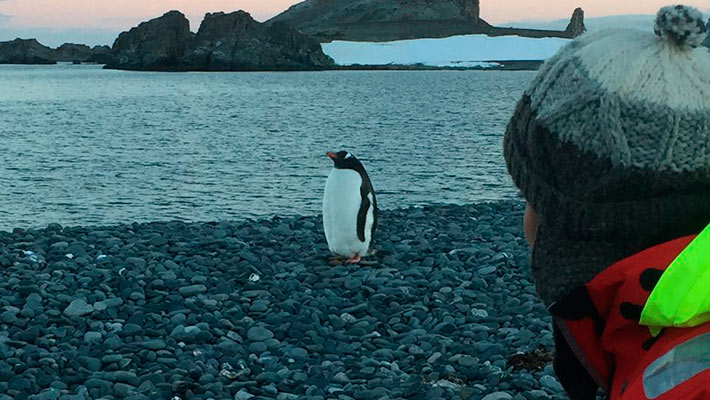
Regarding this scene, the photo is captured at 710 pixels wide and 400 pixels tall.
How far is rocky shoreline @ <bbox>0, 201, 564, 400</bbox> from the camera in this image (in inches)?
161

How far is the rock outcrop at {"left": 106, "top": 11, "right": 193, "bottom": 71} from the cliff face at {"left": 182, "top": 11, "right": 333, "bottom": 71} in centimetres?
162

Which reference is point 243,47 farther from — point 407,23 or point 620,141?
point 620,141

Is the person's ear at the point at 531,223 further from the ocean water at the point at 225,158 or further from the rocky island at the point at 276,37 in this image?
the rocky island at the point at 276,37

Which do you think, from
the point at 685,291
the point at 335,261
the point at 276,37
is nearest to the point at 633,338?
the point at 685,291

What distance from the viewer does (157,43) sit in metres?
107

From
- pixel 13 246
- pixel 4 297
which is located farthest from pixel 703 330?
pixel 13 246

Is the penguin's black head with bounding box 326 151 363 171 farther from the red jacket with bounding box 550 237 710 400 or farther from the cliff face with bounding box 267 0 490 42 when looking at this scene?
the cliff face with bounding box 267 0 490 42

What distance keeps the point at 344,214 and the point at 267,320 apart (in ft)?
7.14

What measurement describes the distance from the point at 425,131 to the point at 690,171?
91.8 ft

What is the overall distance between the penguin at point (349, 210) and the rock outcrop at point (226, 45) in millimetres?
93994

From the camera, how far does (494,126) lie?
3150cm

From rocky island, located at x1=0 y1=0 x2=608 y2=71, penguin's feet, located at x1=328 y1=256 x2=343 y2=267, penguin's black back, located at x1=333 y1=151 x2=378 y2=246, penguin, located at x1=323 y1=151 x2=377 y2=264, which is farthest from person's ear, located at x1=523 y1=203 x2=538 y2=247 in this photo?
rocky island, located at x1=0 y1=0 x2=608 y2=71

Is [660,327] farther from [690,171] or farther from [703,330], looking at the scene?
[690,171]

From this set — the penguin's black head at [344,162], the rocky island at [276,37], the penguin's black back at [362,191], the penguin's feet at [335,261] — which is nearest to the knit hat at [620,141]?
the penguin's feet at [335,261]
